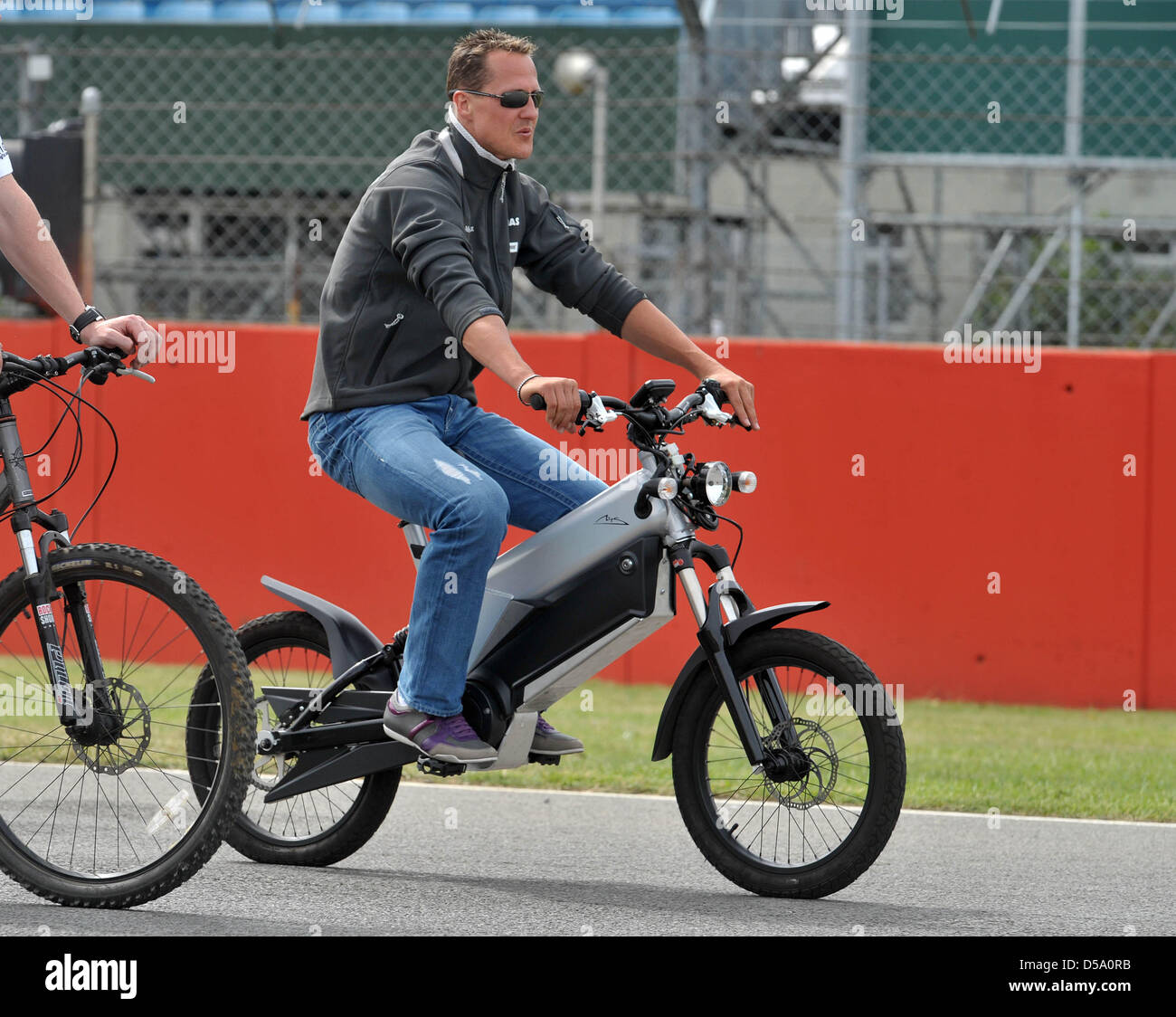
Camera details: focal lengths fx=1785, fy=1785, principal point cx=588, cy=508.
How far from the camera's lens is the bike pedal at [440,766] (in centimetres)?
462

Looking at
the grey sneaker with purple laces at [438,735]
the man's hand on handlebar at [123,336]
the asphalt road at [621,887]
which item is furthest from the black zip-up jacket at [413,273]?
the asphalt road at [621,887]

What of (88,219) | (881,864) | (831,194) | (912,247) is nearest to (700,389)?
(881,864)

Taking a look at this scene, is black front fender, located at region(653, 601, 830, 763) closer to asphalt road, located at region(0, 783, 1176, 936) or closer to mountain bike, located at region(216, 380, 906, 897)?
mountain bike, located at region(216, 380, 906, 897)

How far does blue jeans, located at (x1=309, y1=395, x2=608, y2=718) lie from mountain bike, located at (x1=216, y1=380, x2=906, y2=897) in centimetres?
18

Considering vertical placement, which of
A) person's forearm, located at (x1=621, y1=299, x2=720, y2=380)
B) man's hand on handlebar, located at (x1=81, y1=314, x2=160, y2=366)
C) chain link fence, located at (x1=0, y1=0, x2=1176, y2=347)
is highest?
chain link fence, located at (x1=0, y1=0, x2=1176, y2=347)

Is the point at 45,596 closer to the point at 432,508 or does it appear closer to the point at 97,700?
the point at 97,700

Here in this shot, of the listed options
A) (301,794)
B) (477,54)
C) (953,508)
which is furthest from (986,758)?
(477,54)

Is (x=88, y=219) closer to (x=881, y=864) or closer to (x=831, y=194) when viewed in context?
(x=881, y=864)

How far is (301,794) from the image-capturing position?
5055 millimetres

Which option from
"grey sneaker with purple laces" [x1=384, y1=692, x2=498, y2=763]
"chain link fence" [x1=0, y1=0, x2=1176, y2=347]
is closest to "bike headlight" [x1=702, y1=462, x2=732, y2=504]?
"grey sneaker with purple laces" [x1=384, y1=692, x2=498, y2=763]

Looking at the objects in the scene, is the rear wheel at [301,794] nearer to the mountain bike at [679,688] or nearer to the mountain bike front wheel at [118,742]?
the mountain bike at [679,688]

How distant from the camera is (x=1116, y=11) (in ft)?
53.1

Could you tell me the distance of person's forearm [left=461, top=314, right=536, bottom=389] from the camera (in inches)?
173

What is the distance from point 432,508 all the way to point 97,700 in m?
0.95
